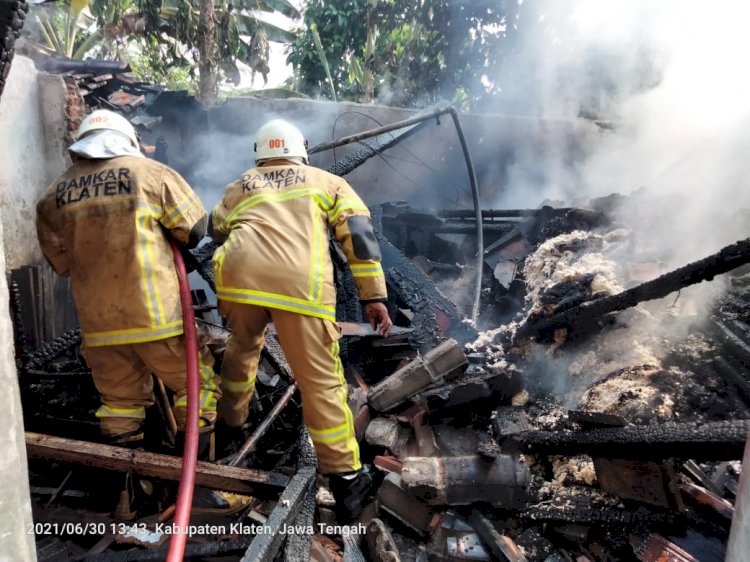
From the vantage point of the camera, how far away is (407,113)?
7.80 meters

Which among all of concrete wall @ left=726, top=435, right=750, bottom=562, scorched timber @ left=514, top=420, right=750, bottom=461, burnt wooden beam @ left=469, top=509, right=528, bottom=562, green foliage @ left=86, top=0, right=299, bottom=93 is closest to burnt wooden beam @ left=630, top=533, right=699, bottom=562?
scorched timber @ left=514, top=420, right=750, bottom=461

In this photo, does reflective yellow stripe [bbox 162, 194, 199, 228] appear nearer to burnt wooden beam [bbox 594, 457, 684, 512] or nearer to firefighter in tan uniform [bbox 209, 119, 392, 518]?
firefighter in tan uniform [bbox 209, 119, 392, 518]

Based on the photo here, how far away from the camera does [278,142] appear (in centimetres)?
267

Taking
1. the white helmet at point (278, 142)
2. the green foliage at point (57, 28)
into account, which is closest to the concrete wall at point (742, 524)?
the white helmet at point (278, 142)

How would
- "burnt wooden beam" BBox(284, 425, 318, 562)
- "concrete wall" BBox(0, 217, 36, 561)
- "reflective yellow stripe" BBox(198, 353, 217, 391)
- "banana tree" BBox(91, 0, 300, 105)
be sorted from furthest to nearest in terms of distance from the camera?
1. "banana tree" BBox(91, 0, 300, 105)
2. "reflective yellow stripe" BBox(198, 353, 217, 391)
3. "burnt wooden beam" BBox(284, 425, 318, 562)
4. "concrete wall" BBox(0, 217, 36, 561)

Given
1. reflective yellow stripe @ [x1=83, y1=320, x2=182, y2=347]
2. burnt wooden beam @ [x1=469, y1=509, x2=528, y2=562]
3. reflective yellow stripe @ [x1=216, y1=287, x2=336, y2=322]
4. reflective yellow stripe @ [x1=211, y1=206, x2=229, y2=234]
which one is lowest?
burnt wooden beam @ [x1=469, y1=509, x2=528, y2=562]

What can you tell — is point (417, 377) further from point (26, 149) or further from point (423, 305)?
point (26, 149)

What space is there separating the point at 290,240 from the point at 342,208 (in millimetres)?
387

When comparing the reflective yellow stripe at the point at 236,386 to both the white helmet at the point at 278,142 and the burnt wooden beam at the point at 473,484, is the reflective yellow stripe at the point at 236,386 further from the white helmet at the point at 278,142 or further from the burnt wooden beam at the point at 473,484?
the white helmet at the point at 278,142

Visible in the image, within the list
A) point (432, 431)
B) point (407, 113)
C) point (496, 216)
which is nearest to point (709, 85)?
point (496, 216)

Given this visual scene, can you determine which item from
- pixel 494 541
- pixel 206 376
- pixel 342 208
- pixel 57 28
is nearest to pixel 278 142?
pixel 342 208

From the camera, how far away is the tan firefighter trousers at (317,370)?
234 cm

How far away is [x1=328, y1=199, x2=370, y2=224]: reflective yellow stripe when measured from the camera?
8.38 ft

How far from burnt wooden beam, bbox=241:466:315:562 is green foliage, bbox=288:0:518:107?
1151cm
